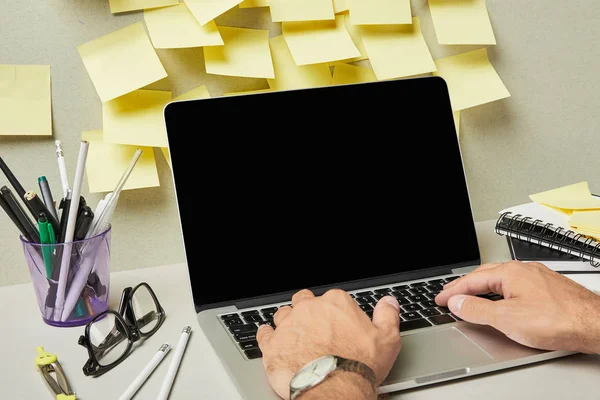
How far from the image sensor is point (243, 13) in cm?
91

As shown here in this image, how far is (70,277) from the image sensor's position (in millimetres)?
749

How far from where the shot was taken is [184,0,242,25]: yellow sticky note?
86cm

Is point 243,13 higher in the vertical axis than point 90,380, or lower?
higher

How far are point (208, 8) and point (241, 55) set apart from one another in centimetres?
8

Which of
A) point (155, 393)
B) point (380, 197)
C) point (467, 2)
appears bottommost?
point (155, 393)

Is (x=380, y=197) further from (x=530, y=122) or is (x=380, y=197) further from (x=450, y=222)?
(x=530, y=122)

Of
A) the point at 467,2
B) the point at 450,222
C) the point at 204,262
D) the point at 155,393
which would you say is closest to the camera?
the point at 155,393

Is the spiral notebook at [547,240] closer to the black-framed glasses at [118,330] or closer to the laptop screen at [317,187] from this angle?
the laptop screen at [317,187]

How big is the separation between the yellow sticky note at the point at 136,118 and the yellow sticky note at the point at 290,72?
0.16 meters

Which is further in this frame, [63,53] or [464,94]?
[464,94]

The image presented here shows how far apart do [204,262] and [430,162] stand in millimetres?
343

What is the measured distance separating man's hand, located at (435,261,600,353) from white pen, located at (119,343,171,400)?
32 centimetres

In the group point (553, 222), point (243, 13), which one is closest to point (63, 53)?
point (243, 13)

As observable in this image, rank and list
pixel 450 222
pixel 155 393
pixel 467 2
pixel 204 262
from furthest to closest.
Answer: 1. pixel 467 2
2. pixel 450 222
3. pixel 204 262
4. pixel 155 393
